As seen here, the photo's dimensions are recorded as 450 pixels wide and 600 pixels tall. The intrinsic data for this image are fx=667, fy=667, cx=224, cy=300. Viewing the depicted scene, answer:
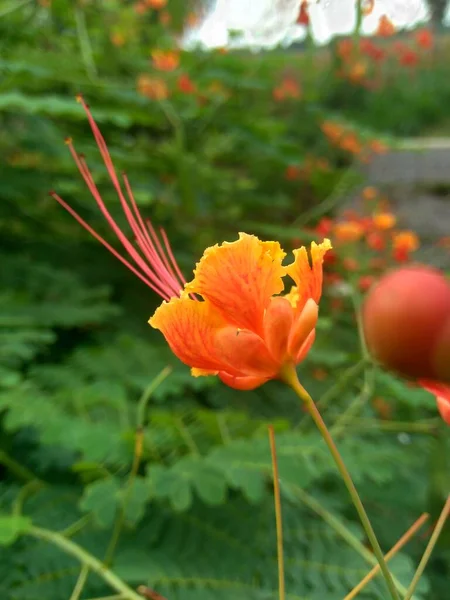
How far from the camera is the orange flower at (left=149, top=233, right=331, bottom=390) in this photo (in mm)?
450

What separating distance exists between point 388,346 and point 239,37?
266 centimetres

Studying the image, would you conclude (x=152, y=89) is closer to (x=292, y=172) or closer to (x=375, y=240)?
(x=375, y=240)

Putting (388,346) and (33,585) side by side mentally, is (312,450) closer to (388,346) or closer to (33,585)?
(33,585)

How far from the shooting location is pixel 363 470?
106 centimetres

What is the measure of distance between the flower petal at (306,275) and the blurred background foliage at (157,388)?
→ 0.33 meters

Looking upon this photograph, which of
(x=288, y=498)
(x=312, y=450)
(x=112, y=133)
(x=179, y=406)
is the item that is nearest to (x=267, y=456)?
(x=312, y=450)

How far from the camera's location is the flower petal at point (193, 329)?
1.48ft

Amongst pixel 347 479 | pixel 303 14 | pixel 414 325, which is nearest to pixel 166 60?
pixel 303 14

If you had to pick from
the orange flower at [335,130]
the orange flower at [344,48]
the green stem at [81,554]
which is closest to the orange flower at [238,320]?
the green stem at [81,554]

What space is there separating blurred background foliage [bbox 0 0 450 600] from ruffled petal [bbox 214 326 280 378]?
0.34 metres

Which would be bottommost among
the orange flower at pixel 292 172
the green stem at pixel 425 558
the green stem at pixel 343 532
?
the green stem at pixel 343 532

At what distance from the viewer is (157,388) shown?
1.23m

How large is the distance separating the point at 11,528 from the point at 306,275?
581mm

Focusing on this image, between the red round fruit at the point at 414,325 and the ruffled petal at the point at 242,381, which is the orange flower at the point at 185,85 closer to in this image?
the ruffled petal at the point at 242,381
